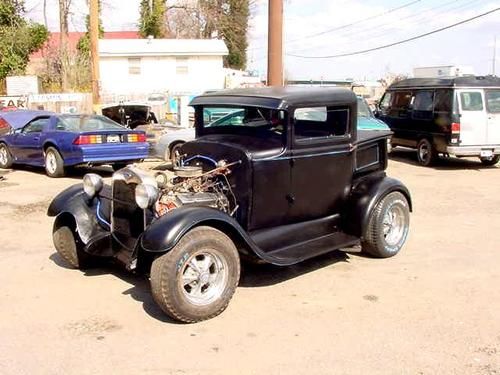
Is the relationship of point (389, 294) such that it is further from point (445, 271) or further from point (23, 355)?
point (23, 355)

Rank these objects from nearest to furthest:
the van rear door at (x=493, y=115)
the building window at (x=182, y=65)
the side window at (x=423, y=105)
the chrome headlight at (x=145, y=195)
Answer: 1. the chrome headlight at (x=145, y=195)
2. the van rear door at (x=493, y=115)
3. the side window at (x=423, y=105)
4. the building window at (x=182, y=65)

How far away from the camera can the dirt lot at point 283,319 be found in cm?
388

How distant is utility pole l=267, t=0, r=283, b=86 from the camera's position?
41.5ft

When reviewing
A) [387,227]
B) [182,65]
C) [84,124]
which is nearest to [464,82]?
[387,227]

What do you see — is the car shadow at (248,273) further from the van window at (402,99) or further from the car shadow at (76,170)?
the van window at (402,99)

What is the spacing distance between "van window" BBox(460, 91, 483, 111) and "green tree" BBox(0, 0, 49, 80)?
29.3m

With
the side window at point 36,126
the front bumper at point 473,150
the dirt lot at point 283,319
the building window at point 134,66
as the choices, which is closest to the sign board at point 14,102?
the building window at point 134,66

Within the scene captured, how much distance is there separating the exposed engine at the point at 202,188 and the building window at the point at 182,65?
3124 centimetres

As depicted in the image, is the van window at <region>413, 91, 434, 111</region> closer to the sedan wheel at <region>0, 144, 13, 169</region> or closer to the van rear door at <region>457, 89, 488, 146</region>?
the van rear door at <region>457, 89, 488, 146</region>

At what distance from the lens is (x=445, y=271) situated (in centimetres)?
583

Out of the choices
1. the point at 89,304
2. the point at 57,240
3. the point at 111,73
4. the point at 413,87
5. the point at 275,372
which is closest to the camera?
the point at 275,372

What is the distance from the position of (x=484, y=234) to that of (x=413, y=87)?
8.32m

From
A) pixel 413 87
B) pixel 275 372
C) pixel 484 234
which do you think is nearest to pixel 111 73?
pixel 413 87

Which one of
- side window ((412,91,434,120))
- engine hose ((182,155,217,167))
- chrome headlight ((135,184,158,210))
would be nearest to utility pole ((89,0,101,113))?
side window ((412,91,434,120))
